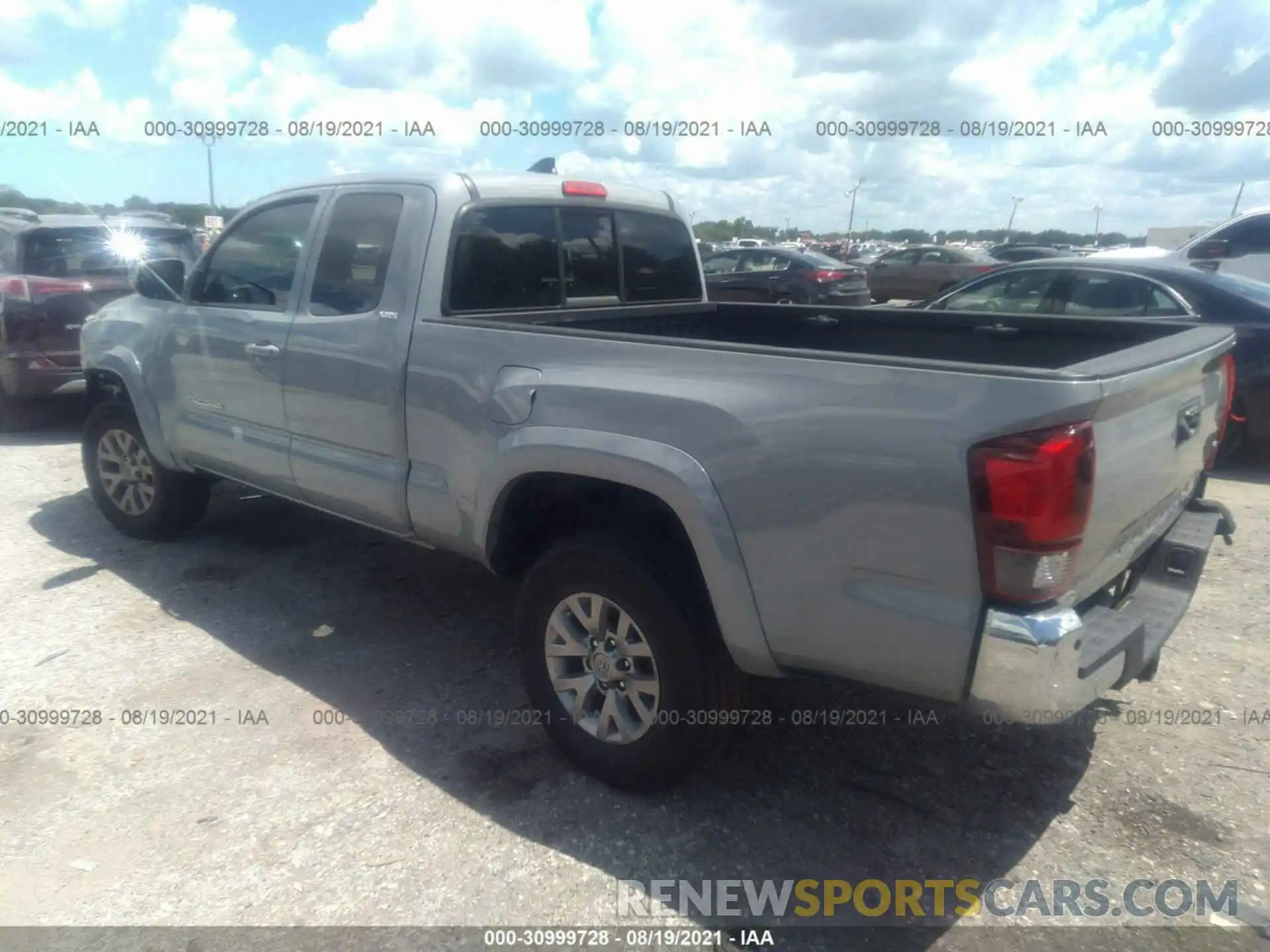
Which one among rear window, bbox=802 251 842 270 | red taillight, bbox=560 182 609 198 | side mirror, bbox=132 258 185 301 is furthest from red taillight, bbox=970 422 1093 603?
rear window, bbox=802 251 842 270

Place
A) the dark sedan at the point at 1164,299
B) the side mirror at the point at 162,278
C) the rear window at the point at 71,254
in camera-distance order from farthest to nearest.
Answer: the rear window at the point at 71,254
the dark sedan at the point at 1164,299
the side mirror at the point at 162,278

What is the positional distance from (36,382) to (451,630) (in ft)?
17.9

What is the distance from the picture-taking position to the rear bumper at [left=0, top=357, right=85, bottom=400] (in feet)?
25.3

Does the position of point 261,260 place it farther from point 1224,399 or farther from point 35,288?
point 35,288

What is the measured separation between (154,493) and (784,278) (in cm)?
1373

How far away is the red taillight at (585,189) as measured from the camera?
4.16m

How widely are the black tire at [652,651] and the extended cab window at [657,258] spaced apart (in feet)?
5.99

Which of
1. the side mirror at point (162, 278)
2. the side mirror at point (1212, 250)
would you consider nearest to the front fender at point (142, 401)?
the side mirror at point (162, 278)

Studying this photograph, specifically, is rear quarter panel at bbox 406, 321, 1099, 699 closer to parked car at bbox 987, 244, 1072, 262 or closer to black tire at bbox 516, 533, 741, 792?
black tire at bbox 516, 533, 741, 792

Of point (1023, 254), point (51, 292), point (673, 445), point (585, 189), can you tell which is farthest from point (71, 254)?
point (1023, 254)

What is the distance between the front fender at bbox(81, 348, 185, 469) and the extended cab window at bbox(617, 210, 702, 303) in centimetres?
260

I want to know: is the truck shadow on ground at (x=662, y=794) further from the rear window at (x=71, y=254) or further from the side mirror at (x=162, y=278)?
the rear window at (x=71, y=254)

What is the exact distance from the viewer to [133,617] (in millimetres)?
4504

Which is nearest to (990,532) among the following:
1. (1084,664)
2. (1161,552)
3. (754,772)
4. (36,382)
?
(1084,664)
